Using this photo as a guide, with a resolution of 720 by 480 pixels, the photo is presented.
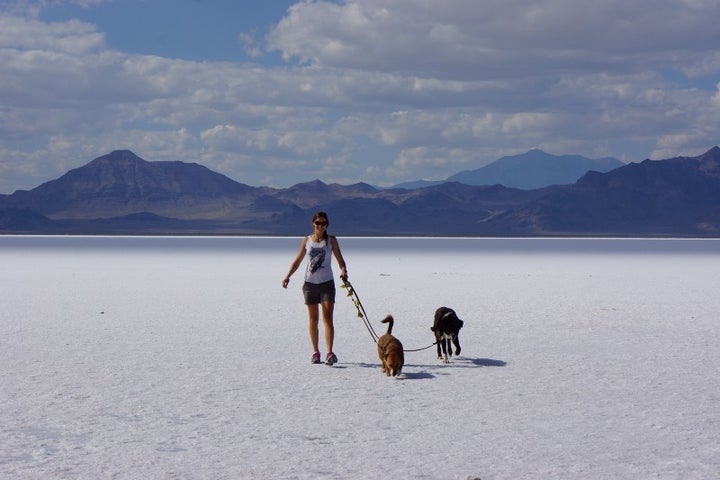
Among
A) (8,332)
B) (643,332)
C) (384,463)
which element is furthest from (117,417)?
(643,332)

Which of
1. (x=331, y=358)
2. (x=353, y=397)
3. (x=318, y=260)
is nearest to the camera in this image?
(x=353, y=397)

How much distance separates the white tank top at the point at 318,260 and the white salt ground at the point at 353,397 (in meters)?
1.07

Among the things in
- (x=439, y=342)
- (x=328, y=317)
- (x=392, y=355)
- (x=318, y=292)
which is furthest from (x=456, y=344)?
(x=318, y=292)

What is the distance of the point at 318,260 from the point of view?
404 inches

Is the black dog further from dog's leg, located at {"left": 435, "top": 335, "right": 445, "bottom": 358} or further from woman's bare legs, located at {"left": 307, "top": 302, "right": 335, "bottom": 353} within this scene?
woman's bare legs, located at {"left": 307, "top": 302, "right": 335, "bottom": 353}

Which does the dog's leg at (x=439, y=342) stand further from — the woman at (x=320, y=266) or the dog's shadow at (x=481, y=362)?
the woman at (x=320, y=266)

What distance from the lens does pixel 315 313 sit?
34.6 feet

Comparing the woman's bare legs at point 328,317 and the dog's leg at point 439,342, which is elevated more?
the woman's bare legs at point 328,317

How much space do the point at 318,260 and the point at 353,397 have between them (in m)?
2.02

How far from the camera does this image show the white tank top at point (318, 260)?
10.2 m

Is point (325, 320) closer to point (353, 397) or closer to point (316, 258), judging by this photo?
point (316, 258)

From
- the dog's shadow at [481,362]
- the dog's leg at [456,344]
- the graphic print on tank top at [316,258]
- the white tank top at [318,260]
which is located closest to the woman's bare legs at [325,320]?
the white tank top at [318,260]

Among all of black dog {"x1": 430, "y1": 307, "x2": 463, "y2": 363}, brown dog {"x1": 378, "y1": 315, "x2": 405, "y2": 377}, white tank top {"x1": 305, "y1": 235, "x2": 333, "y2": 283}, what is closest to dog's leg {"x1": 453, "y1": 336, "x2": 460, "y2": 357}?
black dog {"x1": 430, "y1": 307, "x2": 463, "y2": 363}

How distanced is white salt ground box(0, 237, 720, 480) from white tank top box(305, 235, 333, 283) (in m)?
1.07
